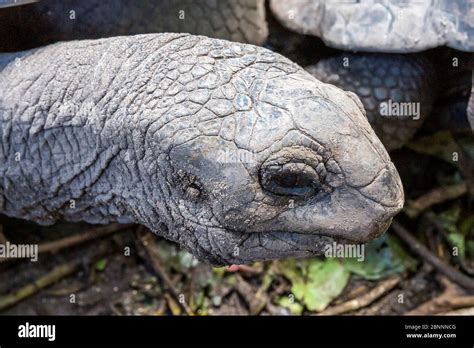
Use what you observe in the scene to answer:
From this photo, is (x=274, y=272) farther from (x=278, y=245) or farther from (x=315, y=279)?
(x=278, y=245)

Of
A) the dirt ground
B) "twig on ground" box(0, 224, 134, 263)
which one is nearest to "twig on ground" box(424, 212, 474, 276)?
the dirt ground

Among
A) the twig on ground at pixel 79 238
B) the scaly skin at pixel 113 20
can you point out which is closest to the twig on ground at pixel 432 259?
the scaly skin at pixel 113 20

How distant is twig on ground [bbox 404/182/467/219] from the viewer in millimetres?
2734

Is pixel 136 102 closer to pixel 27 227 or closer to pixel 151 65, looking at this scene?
pixel 151 65

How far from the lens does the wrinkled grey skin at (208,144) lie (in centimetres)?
148

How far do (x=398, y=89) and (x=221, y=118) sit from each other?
99cm

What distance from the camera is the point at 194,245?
1.71 m

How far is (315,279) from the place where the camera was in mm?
2584

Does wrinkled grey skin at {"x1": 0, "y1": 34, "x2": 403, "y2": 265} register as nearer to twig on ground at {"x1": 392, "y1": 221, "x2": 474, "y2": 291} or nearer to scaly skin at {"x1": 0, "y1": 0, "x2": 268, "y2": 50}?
scaly skin at {"x1": 0, "y1": 0, "x2": 268, "y2": 50}

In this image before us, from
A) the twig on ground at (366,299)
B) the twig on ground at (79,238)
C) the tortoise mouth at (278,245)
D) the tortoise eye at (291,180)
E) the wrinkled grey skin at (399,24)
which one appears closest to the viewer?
the tortoise eye at (291,180)

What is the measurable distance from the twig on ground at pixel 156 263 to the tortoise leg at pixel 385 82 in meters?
0.98

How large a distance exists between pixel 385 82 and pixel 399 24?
0.78 ft

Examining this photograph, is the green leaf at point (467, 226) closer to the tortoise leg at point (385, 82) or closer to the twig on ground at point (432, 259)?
the twig on ground at point (432, 259)
